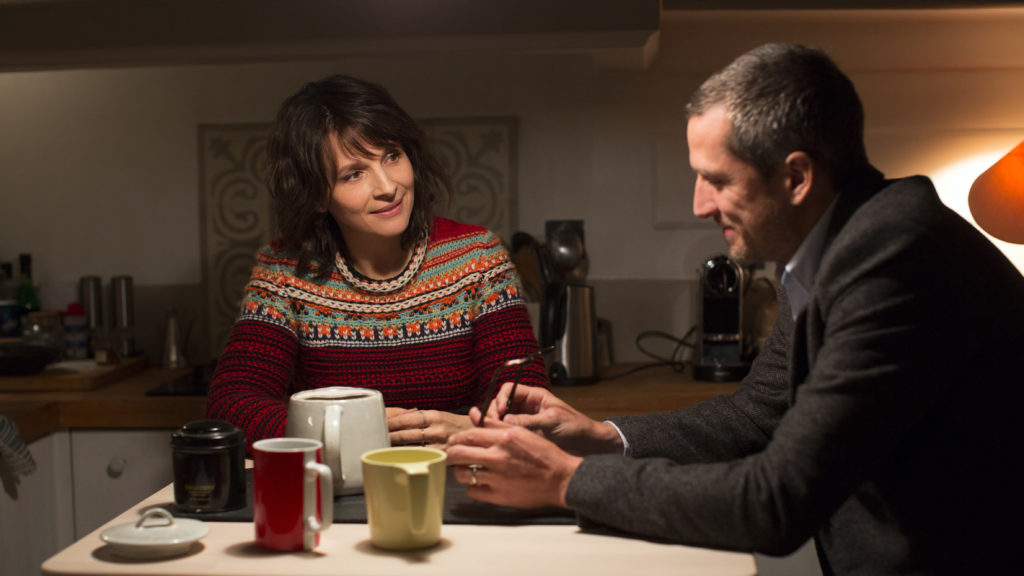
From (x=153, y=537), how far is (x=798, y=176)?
76 centimetres

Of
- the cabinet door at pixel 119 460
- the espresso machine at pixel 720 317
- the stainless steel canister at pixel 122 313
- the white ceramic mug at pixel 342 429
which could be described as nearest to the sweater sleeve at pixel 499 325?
the white ceramic mug at pixel 342 429

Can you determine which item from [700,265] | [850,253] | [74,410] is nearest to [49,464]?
[74,410]

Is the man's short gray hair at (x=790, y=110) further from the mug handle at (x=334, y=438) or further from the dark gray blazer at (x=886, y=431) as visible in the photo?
the mug handle at (x=334, y=438)

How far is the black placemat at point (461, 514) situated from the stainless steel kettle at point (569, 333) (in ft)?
4.46

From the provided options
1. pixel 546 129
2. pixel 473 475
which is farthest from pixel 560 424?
pixel 546 129

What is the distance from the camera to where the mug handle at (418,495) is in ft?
3.10

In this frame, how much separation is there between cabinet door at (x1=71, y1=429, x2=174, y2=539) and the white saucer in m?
1.44

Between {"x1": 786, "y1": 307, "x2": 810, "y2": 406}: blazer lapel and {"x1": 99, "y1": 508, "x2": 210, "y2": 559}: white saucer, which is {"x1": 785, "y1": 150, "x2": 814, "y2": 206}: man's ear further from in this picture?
{"x1": 99, "y1": 508, "x2": 210, "y2": 559}: white saucer

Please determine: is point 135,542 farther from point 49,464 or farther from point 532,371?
point 49,464

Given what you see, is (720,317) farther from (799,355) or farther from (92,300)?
(92,300)

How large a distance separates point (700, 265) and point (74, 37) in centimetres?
172

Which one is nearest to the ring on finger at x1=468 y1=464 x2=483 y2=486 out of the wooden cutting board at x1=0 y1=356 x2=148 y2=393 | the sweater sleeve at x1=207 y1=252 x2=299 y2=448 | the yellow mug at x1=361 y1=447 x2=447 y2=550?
the yellow mug at x1=361 y1=447 x2=447 y2=550

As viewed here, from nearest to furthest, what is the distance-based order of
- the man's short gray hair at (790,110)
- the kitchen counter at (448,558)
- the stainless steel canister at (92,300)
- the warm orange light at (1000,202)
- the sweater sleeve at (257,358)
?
the kitchen counter at (448,558) → the man's short gray hair at (790,110) → the sweater sleeve at (257,358) → the warm orange light at (1000,202) → the stainless steel canister at (92,300)

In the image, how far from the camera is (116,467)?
7.67ft
